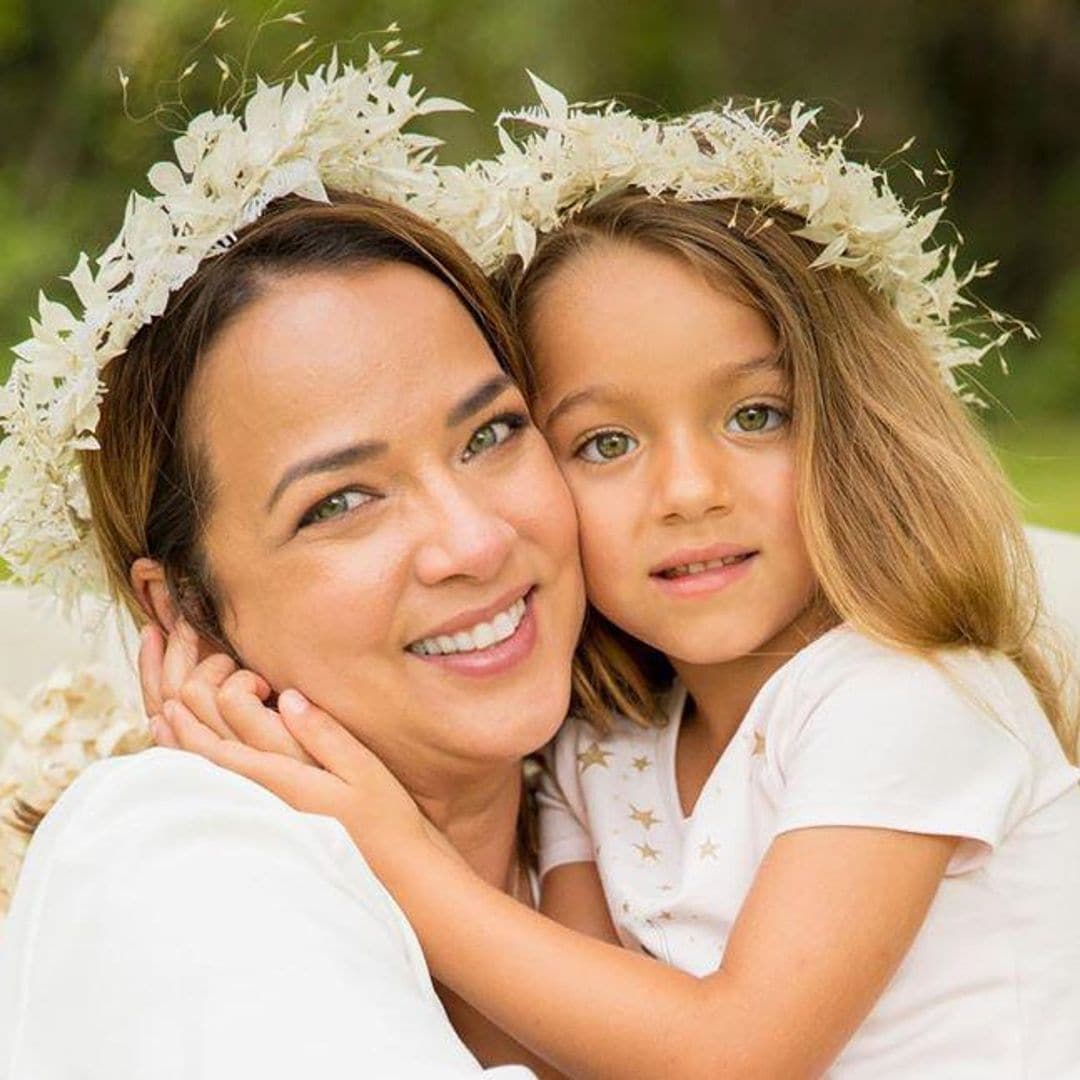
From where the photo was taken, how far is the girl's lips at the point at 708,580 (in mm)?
2611

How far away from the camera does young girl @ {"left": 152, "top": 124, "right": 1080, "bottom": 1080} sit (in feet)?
7.47

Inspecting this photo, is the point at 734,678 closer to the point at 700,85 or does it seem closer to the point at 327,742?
the point at 327,742

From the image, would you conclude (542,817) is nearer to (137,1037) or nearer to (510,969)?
(510,969)

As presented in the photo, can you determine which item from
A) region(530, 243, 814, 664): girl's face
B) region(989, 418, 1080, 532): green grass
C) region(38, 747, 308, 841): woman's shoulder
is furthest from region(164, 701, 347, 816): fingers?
region(989, 418, 1080, 532): green grass

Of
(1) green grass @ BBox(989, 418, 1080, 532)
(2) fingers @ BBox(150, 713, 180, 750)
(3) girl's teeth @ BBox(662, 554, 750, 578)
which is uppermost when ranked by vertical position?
(1) green grass @ BBox(989, 418, 1080, 532)

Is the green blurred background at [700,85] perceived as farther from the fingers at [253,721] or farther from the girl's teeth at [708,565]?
the fingers at [253,721]

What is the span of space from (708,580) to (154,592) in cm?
77

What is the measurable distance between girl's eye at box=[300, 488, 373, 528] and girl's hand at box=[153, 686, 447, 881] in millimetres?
238

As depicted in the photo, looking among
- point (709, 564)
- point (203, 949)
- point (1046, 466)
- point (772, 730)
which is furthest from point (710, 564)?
point (1046, 466)

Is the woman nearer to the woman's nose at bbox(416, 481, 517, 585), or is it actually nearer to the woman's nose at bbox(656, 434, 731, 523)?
the woman's nose at bbox(416, 481, 517, 585)

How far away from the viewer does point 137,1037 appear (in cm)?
182

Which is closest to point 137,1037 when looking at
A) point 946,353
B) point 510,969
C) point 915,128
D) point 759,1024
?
point 510,969

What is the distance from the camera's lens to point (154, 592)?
8.73 feet

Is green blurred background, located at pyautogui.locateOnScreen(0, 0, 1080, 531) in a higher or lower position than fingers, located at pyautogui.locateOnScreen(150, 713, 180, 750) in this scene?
higher
